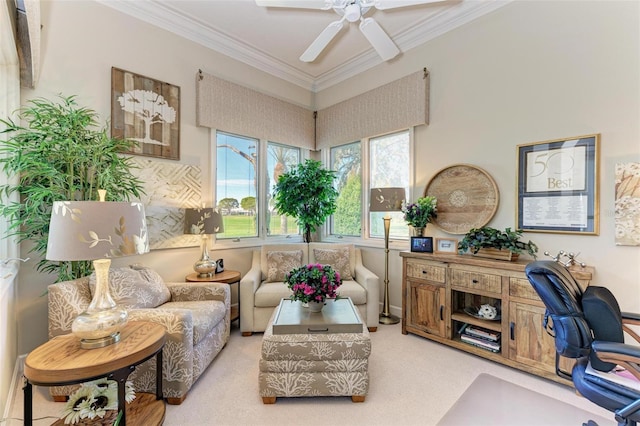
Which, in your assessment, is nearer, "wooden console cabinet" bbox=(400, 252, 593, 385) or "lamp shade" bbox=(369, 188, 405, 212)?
"wooden console cabinet" bbox=(400, 252, 593, 385)

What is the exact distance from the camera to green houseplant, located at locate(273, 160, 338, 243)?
3645 mm

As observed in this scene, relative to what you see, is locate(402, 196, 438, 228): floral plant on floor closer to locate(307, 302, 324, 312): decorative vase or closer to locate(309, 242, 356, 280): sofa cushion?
locate(309, 242, 356, 280): sofa cushion

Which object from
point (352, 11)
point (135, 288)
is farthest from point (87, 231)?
point (352, 11)

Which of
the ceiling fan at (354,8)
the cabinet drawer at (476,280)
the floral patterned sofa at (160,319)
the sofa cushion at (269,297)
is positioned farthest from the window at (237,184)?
the cabinet drawer at (476,280)

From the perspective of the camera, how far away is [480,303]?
275 cm

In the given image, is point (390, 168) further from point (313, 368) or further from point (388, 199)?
point (313, 368)

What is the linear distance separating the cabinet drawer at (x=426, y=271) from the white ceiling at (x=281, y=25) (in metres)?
2.57

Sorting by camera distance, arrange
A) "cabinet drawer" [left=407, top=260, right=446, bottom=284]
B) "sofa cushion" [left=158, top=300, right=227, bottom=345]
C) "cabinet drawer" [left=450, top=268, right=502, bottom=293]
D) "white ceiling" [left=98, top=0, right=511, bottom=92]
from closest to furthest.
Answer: "sofa cushion" [left=158, top=300, right=227, bottom=345]
"cabinet drawer" [left=450, top=268, right=502, bottom=293]
"cabinet drawer" [left=407, top=260, right=446, bottom=284]
"white ceiling" [left=98, top=0, right=511, bottom=92]

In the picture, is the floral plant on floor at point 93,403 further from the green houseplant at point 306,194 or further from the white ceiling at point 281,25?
the white ceiling at point 281,25

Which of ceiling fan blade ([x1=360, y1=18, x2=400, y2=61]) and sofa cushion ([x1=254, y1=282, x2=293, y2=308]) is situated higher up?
ceiling fan blade ([x1=360, y1=18, x2=400, y2=61])

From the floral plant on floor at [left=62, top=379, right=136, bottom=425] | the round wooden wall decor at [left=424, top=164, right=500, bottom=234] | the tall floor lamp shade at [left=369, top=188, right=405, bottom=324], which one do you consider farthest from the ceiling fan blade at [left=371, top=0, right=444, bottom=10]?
the floral plant on floor at [left=62, top=379, right=136, bottom=425]

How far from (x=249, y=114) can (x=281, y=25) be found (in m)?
1.14

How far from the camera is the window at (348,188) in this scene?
13.5 feet

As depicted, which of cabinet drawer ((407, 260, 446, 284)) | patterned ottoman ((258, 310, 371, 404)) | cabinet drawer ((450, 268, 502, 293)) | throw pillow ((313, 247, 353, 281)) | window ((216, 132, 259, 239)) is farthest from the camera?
window ((216, 132, 259, 239))
